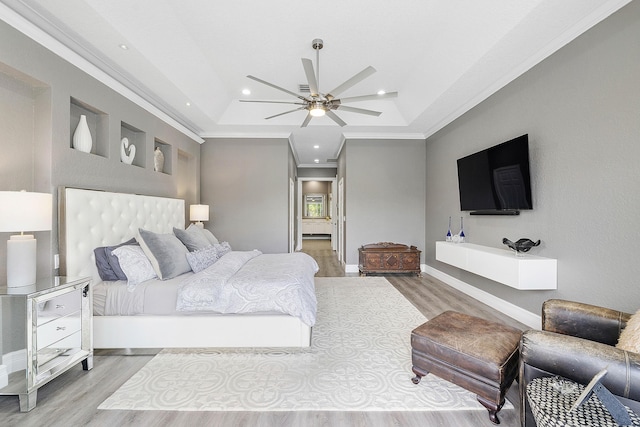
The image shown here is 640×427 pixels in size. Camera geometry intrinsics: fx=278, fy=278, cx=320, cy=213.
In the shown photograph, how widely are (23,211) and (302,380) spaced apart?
7.18ft

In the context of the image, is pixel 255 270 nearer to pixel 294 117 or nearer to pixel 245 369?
pixel 245 369

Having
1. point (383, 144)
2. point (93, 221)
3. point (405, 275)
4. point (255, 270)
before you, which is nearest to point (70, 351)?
point (93, 221)

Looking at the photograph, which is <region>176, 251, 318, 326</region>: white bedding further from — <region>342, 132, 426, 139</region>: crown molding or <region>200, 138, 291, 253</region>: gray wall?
<region>342, 132, 426, 139</region>: crown molding

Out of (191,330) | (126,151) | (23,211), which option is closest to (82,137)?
(126,151)

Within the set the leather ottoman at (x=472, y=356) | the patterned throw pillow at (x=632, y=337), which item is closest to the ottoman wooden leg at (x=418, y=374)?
the leather ottoman at (x=472, y=356)

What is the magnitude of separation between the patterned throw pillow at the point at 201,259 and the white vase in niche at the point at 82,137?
144cm

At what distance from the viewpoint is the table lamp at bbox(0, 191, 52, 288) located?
1.74 m

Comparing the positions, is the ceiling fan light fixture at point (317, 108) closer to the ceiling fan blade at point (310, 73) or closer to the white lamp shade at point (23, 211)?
the ceiling fan blade at point (310, 73)

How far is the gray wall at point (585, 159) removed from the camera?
208 cm

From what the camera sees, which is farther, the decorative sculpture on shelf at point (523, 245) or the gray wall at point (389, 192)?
the gray wall at point (389, 192)

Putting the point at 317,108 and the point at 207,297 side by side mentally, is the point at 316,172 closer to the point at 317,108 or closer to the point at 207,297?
the point at 317,108

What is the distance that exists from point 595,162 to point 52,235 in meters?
4.61

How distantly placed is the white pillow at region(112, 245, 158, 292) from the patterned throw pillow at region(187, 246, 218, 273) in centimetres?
36

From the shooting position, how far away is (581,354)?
1263 millimetres
